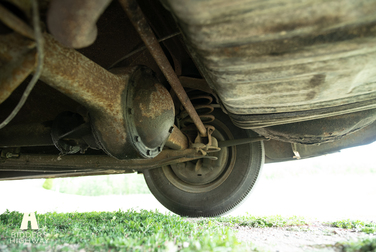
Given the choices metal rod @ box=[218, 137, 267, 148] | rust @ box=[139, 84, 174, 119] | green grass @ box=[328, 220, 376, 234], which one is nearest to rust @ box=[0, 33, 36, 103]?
rust @ box=[139, 84, 174, 119]

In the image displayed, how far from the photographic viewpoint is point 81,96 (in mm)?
1085

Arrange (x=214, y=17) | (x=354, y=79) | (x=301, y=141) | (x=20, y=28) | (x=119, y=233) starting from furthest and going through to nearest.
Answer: (x=301, y=141) → (x=119, y=233) → (x=354, y=79) → (x=214, y=17) → (x=20, y=28)

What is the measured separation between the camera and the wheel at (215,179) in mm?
2361

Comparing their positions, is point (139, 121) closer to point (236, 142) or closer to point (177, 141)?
point (177, 141)

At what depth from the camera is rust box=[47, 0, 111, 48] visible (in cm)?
75

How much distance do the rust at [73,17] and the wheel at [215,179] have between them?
1829mm

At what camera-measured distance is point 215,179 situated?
2.50 m

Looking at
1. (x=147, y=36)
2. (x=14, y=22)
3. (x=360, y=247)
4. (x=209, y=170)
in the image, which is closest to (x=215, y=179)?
(x=209, y=170)

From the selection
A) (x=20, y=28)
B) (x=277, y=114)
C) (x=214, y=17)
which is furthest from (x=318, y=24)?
(x=20, y=28)

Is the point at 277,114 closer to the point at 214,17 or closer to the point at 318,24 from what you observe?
the point at 318,24

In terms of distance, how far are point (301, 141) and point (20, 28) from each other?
6.02ft

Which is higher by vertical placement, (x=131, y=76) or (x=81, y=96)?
(x=131, y=76)

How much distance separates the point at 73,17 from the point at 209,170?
1.95 metres

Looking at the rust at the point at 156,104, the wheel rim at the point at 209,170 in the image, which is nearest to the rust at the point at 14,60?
the rust at the point at 156,104
